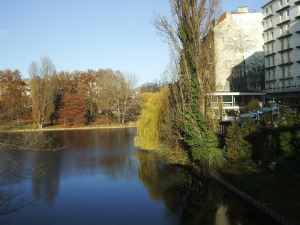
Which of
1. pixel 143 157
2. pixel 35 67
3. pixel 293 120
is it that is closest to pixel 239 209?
pixel 293 120

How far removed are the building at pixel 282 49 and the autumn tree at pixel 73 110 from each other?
3212 cm

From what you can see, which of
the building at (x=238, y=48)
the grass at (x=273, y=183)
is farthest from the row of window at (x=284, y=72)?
the grass at (x=273, y=183)

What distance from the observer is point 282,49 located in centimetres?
4541

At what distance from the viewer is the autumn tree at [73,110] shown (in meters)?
64.6

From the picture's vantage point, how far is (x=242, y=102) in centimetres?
4141

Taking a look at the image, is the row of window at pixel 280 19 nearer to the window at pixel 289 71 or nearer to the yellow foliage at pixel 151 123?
the window at pixel 289 71

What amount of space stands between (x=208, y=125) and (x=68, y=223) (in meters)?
10.1

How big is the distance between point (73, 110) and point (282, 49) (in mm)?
35841

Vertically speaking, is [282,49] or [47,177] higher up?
[282,49]

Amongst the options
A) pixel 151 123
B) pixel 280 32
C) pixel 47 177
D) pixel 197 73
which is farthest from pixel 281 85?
pixel 47 177

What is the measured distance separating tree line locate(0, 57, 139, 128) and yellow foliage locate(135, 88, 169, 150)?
107 ft

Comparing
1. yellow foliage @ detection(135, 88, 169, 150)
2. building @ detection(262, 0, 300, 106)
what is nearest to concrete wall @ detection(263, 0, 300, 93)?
building @ detection(262, 0, 300, 106)

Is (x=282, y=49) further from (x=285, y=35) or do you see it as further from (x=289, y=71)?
(x=289, y=71)

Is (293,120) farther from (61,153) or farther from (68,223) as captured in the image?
(61,153)
